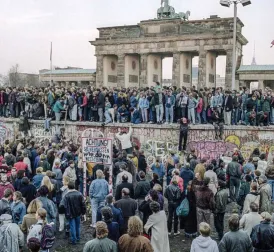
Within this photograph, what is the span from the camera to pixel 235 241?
24.9ft

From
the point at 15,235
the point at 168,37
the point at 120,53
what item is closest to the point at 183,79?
the point at 168,37

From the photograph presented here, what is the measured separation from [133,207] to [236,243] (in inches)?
115

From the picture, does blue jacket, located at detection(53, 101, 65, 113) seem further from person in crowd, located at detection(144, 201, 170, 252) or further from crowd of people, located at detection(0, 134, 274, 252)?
person in crowd, located at detection(144, 201, 170, 252)

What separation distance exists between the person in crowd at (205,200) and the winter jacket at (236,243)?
3.24 meters

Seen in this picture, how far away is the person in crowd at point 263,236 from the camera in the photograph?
25.9ft

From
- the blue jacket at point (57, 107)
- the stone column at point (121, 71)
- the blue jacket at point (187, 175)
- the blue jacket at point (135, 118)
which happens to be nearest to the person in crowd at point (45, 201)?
the blue jacket at point (187, 175)

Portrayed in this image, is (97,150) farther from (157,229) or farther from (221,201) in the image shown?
(157,229)

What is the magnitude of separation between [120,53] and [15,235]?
35.1m

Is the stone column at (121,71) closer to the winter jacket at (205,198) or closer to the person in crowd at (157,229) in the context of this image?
the winter jacket at (205,198)

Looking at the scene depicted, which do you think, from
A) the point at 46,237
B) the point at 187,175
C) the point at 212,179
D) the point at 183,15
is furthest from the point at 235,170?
the point at 183,15

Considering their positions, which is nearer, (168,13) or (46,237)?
(46,237)

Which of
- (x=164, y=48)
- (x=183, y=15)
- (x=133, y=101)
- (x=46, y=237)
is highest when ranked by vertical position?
(x=183, y=15)

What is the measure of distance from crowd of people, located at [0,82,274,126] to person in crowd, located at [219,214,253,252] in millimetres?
13048

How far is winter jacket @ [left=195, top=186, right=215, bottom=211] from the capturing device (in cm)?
1094
